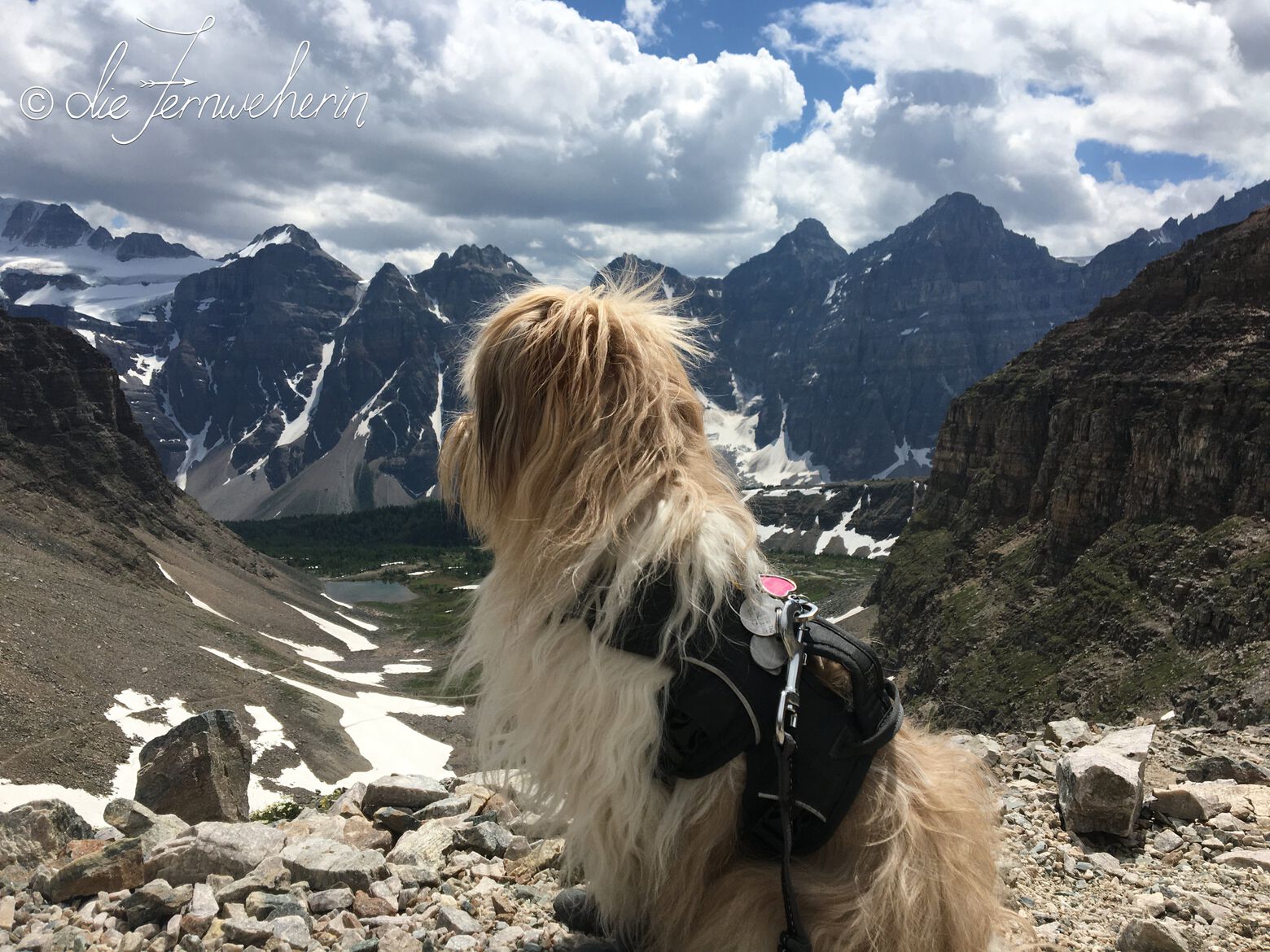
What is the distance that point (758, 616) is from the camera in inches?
131

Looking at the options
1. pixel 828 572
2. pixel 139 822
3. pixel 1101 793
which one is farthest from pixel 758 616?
pixel 828 572

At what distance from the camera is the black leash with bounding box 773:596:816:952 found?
9.75ft

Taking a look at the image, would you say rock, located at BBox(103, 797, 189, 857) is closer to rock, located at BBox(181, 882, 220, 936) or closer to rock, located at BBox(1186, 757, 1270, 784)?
rock, located at BBox(181, 882, 220, 936)

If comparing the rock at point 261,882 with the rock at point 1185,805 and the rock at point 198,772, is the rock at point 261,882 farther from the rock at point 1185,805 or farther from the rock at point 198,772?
the rock at point 1185,805

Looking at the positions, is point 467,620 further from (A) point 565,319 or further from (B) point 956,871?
(B) point 956,871

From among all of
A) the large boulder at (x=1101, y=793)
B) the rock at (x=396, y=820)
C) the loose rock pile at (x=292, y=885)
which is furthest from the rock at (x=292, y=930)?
the large boulder at (x=1101, y=793)

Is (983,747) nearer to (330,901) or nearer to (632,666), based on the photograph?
(632,666)

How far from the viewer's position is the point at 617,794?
130 inches

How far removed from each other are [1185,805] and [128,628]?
60.2 m

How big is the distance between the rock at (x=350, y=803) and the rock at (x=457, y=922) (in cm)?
217

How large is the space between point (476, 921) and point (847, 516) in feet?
630

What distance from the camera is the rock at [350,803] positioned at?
6.04 meters

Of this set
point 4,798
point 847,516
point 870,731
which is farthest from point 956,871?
point 847,516

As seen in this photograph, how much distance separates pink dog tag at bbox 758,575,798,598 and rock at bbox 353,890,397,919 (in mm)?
2608
